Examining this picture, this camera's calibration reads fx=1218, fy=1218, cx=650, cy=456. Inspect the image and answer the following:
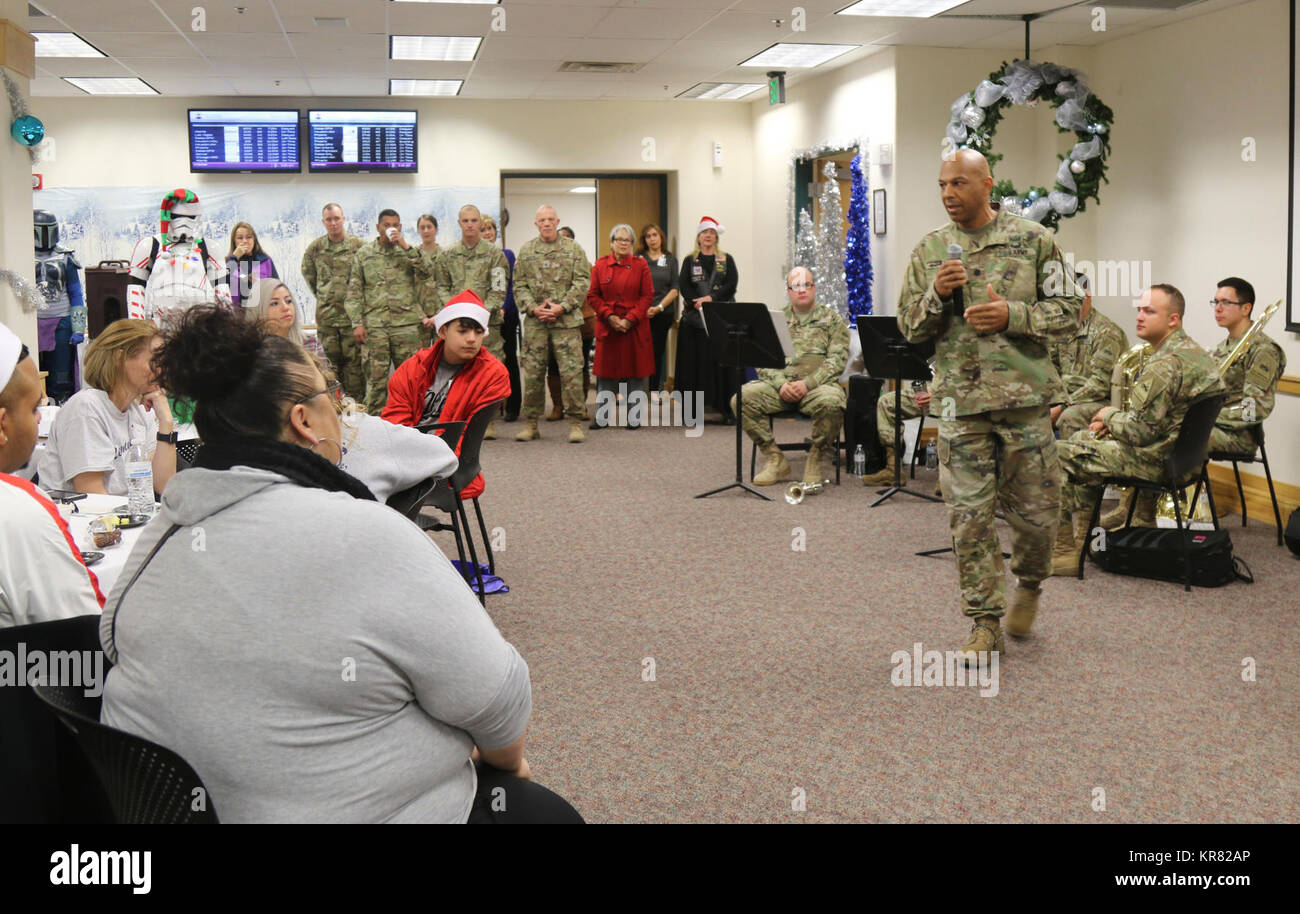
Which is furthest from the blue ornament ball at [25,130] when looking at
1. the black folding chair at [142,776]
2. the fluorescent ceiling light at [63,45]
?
the black folding chair at [142,776]

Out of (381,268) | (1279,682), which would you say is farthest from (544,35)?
(1279,682)

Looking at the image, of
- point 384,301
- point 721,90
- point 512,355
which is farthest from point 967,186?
point 721,90

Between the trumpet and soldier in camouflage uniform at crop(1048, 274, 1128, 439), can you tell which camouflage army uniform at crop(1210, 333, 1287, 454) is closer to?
soldier in camouflage uniform at crop(1048, 274, 1128, 439)

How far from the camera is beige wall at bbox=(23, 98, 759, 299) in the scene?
11.7 meters

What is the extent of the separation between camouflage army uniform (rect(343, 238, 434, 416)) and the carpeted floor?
377cm

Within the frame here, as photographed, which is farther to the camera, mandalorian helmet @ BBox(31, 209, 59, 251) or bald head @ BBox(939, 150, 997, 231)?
mandalorian helmet @ BBox(31, 209, 59, 251)

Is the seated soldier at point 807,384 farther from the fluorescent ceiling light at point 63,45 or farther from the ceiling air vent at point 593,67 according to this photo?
the fluorescent ceiling light at point 63,45

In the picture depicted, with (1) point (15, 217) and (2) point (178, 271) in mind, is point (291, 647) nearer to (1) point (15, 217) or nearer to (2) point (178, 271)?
(2) point (178, 271)

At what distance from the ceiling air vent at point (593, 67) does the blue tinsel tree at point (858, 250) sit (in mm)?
2047

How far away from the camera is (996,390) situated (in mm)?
4016

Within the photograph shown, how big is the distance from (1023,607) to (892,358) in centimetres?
Answer: 283

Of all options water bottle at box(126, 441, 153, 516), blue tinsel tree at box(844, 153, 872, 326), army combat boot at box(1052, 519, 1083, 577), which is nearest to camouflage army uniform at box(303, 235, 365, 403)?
blue tinsel tree at box(844, 153, 872, 326)
